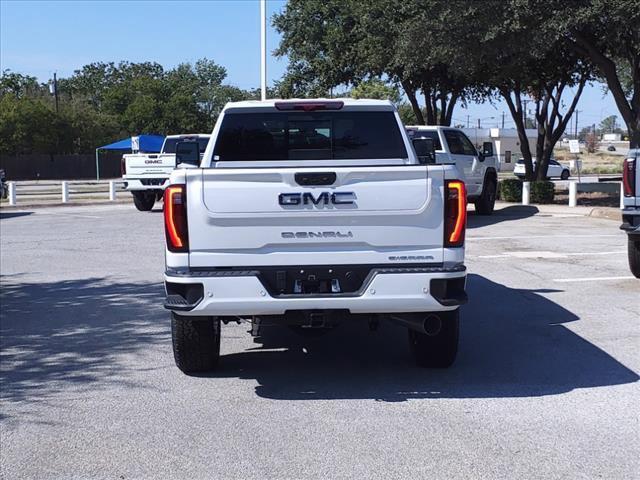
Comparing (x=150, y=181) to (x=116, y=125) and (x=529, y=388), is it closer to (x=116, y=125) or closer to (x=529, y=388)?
(x=529, y=388)

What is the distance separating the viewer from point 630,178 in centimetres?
1075

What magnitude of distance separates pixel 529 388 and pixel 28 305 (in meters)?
6.36

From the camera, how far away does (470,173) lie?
2047cm

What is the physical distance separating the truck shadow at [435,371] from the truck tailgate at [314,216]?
1.10 meters

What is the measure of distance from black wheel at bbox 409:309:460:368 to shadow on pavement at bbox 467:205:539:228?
1276 centimetres

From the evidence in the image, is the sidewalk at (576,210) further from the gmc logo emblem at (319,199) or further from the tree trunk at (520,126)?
the gmc logo emblem at (319,199)

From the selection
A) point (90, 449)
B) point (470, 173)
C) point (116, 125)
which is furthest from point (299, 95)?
point (116, 125)

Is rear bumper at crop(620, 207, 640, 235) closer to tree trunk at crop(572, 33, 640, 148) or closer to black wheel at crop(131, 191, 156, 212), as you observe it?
tree trunk at crop(572, 33, 640, 148)

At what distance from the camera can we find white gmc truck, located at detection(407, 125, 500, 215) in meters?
19.5

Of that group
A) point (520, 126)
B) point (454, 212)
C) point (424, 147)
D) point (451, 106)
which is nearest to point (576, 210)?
point (520, 126)

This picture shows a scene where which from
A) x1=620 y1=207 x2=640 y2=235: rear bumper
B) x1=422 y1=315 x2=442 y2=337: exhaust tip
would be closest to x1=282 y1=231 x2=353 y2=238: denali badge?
x1=422 y1=315 x2=442 y2=337: exhaust tip

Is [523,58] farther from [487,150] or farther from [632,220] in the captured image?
[632,220]

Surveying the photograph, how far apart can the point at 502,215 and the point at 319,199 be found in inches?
663

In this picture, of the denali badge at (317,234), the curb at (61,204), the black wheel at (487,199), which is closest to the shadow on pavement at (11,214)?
the curb at (61,204)
